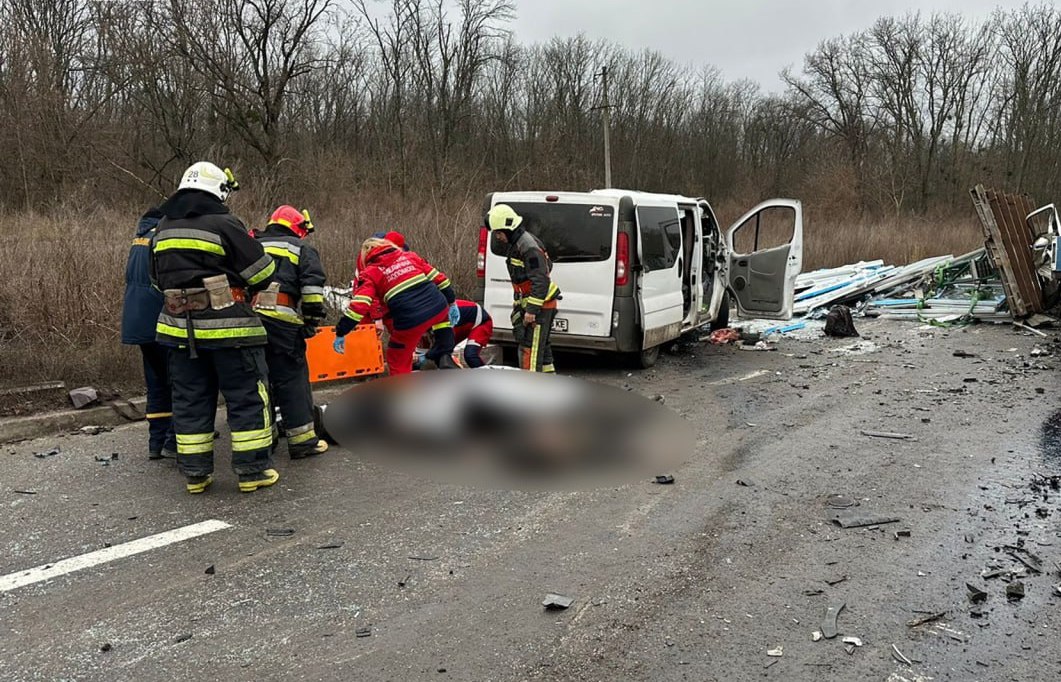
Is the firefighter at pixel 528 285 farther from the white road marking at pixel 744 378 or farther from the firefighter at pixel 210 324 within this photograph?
the firefighter at pixel 210 324

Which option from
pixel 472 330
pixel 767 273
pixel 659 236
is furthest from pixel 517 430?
pixel 767 273

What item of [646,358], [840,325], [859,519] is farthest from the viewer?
[840,325]

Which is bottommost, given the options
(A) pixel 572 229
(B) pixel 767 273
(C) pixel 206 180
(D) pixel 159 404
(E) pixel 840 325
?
(E) pixel 840 325

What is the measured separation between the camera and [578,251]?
7859 millimetres

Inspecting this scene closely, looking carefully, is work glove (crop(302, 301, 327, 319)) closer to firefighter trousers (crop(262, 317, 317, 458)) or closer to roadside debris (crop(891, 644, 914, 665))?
firefighter trousers (crop(262, 317, 317, 458))

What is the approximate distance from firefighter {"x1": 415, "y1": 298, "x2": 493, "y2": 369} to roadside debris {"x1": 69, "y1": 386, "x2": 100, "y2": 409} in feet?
9.65

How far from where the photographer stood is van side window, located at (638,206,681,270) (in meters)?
8.00

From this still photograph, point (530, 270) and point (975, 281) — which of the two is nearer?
point (530, 270)

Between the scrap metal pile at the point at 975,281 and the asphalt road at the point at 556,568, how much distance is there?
714cm

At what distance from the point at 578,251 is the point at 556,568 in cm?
473

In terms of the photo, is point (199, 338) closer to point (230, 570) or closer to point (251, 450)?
point (251, 450)

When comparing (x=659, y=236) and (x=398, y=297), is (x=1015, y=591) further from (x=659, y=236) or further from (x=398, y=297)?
(x=659, y=236)

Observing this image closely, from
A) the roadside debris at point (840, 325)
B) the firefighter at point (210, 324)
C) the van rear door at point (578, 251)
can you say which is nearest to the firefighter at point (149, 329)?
the firefighter at point (210, 324)

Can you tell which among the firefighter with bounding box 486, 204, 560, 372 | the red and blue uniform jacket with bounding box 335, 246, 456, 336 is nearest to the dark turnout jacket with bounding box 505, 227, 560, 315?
the firefighter with bounding box 486, 204, 560, 372
